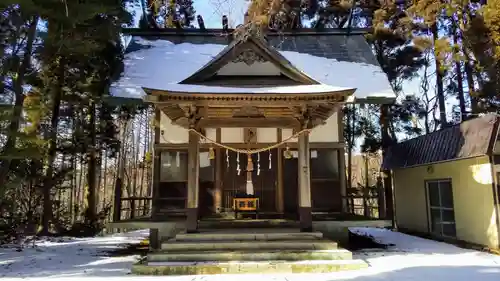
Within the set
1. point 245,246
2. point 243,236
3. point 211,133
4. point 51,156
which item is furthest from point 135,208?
point 245,246

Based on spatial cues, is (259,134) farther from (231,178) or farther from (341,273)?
(341,273)

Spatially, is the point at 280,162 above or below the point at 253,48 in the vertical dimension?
below

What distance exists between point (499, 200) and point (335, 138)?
3721 mm

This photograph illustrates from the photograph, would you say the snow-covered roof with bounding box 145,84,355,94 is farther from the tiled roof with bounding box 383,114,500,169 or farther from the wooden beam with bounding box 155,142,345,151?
the tiled roof with bounding box 383,114,500,169

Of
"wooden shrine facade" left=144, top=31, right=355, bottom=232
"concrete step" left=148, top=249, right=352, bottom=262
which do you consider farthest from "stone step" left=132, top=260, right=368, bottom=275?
"wooden shrine facade" left=144, top=31, right=355, bottom=232

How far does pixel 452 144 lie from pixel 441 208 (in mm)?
1831

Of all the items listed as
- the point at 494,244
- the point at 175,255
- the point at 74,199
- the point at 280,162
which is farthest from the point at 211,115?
the point at 74,199

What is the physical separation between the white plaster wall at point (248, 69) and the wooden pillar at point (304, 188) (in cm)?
154

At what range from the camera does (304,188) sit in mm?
7379

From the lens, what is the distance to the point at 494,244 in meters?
7.35

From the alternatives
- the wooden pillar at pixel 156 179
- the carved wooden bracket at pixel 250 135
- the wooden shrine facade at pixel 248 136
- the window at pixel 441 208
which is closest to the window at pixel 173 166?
the wooden shrine facade at pixel 248 136

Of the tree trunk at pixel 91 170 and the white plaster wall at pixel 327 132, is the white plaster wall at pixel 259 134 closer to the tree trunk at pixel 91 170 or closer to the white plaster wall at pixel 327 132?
the white plaster wall at pixel 327 132

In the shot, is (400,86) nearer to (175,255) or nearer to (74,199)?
(175,255)

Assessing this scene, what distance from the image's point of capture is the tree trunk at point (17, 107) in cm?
575
